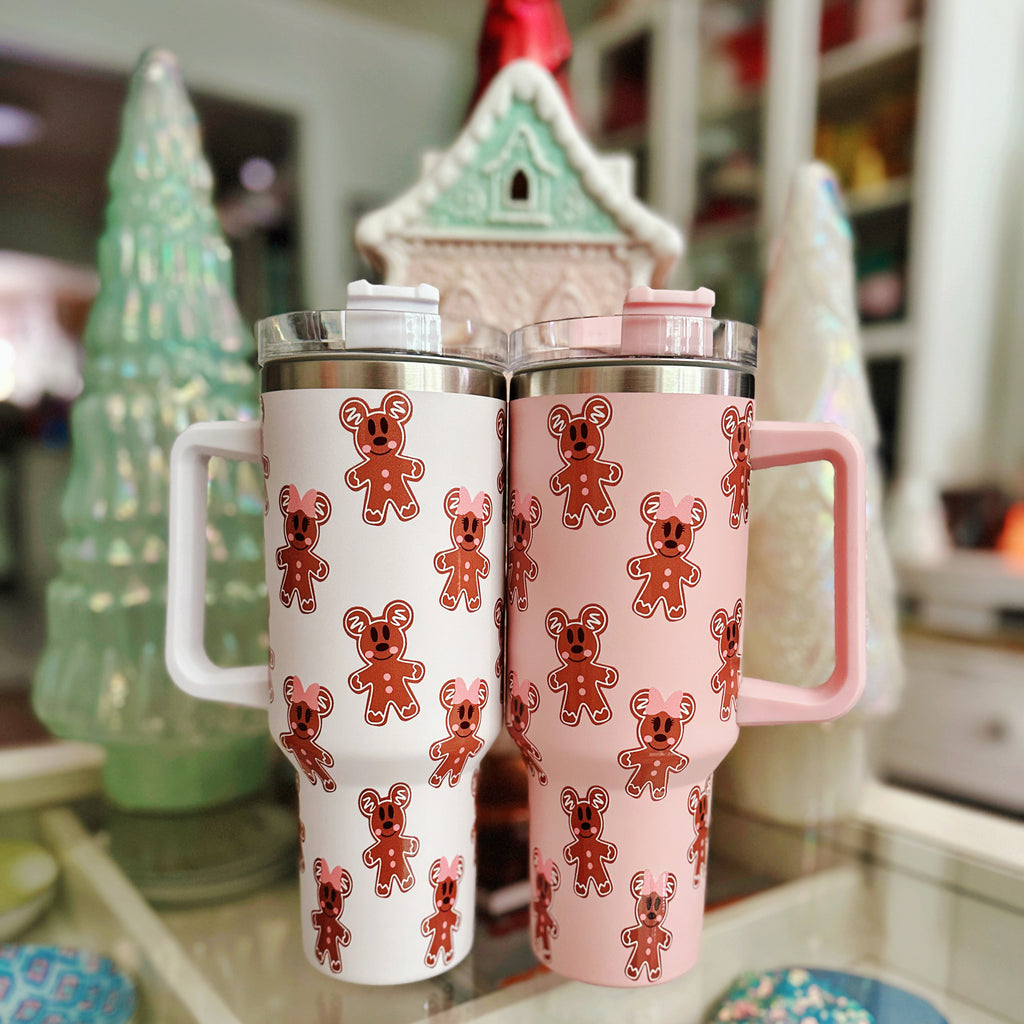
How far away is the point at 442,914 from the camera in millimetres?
355

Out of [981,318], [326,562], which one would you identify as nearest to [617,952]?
[326,562]

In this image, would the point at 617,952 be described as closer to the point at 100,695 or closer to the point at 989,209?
the point at 100,695

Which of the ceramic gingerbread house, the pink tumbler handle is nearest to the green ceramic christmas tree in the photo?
the ceramic gingerbread house

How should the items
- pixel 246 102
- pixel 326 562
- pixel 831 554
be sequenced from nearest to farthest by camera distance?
pixel 326 562
pixel 831 554
pixel 246 102

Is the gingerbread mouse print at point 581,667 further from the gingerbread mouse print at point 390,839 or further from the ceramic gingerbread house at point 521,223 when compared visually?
the ceramic gingerbread house at point 521,223

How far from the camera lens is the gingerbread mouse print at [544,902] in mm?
360

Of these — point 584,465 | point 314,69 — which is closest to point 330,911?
point 584,465

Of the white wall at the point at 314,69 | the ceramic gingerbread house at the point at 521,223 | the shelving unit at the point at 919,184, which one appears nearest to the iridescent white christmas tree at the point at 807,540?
the ceramic gingerbread house at the point at 521,223

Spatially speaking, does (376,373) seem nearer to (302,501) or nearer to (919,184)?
(302,501)

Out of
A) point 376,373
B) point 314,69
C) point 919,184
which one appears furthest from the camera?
point 314,69

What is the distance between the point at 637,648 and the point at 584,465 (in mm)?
77

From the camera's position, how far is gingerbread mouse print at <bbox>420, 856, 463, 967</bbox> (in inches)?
13.8

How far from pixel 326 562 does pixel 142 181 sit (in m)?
0.33

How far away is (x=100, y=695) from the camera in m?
0.49
